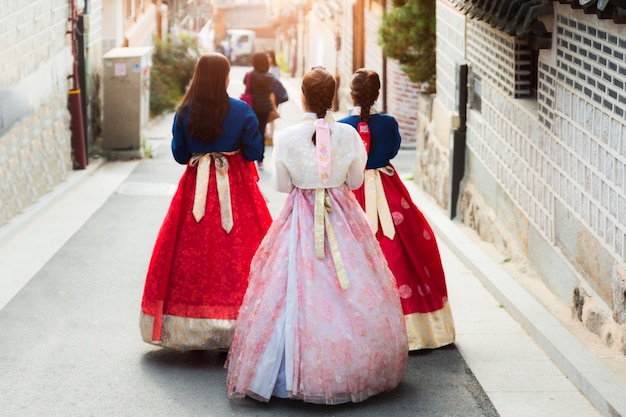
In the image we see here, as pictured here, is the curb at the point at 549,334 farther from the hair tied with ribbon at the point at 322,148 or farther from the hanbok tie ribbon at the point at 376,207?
the hair tied with ribbon at the point at 322,148

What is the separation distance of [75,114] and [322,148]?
10.6 metres

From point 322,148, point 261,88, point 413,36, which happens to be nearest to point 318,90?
point 322,148

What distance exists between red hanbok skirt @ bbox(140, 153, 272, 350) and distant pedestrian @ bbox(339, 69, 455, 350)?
85 cm

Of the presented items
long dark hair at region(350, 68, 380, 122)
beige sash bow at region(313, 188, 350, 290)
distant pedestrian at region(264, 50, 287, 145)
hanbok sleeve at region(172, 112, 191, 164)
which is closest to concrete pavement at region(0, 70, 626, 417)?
beige sash bow at region(313, 188, 350, 290)

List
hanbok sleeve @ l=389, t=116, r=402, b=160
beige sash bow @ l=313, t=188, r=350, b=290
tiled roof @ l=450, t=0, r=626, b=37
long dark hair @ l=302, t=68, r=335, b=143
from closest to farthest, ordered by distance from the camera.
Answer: beige sash bow @ l=313, t=188, r=350, b=290 < long dark hair @ l=302, t=68, r=335, b=143 < tiled roof @ l=450, t=0, r=626, b=37 < hanbok sleeve @ l=389, t=116, r=402, b=160

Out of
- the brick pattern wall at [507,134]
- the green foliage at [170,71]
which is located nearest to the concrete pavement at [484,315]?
the brick pattern wall at [507,134]

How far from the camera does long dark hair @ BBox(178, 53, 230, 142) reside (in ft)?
22.5

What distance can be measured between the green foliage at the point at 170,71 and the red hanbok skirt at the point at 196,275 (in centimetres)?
2046

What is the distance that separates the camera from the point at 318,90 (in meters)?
6.24

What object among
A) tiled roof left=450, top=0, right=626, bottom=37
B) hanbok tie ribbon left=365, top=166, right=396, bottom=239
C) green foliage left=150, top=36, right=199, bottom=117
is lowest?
green foliage left=150, top=36, right=199, bottom=117

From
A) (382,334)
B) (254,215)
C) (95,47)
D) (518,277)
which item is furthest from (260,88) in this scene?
(382,334)

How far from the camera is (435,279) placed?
7.29 meters

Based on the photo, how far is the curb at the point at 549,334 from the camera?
6.09m

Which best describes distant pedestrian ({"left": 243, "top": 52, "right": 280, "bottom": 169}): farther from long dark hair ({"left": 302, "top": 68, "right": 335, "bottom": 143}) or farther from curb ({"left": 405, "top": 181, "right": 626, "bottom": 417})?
long dark hair ({"left": 302, "top": 68, "right": 335, "bottom": 143})
